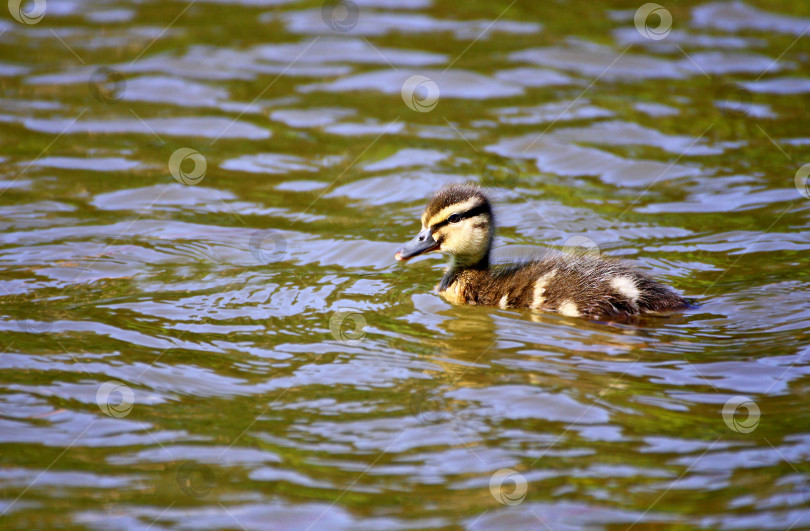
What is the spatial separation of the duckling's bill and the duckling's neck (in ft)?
0.74

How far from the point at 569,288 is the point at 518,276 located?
401mm

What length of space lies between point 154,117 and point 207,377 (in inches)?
204

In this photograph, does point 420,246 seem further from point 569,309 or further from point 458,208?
point 569,309

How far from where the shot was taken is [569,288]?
19.7ft

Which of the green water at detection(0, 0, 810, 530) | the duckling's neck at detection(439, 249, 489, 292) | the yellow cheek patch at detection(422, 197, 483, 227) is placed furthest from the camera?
the duckling's neck at detection(439, 249, 489, 292)

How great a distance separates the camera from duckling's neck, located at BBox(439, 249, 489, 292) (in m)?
6.54

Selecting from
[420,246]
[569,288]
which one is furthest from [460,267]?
[569,288]

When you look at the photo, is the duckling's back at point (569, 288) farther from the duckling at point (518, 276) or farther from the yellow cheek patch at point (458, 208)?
the yellow cheek patch at point (458, 208)

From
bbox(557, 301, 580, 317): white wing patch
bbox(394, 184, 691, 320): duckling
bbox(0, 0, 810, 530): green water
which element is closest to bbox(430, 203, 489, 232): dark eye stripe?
bbox(394, 184, 691, 320): duckling

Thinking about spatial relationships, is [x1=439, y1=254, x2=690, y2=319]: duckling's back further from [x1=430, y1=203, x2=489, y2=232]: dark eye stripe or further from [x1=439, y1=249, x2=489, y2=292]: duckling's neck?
[x1=430, y1=203, x2=489, y2=232]: dark eye stripe

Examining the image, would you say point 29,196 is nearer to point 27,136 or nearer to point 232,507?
point 27,136

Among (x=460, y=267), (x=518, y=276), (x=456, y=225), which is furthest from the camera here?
(x=460, y=267)

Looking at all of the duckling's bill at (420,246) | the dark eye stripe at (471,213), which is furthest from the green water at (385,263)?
the dark eye stripe at (471,213)

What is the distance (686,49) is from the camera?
11.0 metres
